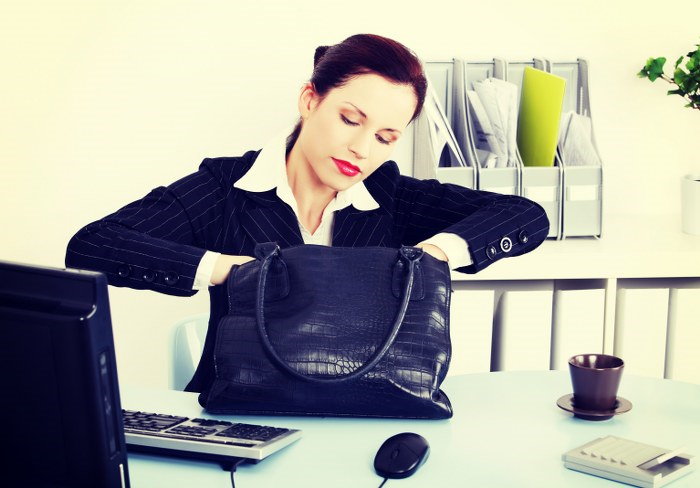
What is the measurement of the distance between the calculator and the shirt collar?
0.74m

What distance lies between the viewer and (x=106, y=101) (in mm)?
2201

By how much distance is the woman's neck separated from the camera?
5.15 feet

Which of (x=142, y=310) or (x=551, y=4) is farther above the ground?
(x=551, y=4)

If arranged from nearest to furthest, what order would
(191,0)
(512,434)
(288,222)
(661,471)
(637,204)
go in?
(661,471)
(512,434)
(288,222)
(191,0)
(637,204)

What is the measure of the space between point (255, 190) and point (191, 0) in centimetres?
84

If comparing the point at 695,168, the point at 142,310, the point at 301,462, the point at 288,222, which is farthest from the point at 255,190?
the point at 695,168

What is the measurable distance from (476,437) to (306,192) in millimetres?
704

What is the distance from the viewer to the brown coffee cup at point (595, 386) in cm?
104

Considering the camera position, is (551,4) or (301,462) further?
(551,4)

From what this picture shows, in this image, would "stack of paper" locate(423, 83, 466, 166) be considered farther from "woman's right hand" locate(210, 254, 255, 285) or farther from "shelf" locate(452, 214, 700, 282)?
"woman's right hand" locate(210, 254, 255, 285)

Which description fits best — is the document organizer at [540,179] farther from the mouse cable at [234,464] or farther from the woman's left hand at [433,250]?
the mouse cable at [234,464]

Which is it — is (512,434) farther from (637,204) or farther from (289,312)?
(637,204)

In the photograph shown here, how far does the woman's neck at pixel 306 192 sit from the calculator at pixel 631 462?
2.54 ft

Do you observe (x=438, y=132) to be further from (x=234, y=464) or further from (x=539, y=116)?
(x=234, y=464)
